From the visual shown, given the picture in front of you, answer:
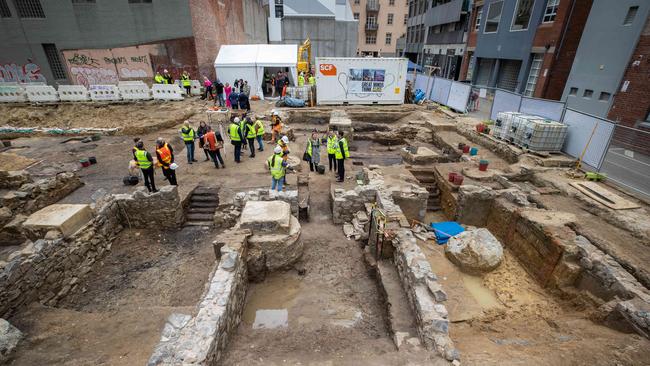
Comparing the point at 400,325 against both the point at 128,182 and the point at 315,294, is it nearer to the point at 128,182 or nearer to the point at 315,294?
the point at 315,294

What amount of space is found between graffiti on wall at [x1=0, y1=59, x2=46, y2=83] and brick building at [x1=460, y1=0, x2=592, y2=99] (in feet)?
106

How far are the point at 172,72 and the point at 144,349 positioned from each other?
69.1 feet

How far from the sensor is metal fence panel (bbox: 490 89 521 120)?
13962 mm

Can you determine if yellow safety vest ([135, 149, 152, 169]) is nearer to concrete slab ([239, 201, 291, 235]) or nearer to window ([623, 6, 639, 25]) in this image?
concrete slab ([239, 201, 291, 235])

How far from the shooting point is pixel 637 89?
1247 cm

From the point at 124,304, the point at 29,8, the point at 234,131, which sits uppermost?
the point at 29,8

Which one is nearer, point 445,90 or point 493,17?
point 445,90

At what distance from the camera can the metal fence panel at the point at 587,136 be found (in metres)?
9.88

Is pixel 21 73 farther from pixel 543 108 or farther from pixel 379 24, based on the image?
pixel 379 24

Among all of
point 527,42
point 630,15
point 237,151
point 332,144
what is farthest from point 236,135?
point 527,42

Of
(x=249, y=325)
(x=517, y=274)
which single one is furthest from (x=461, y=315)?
(x=249, y=325)

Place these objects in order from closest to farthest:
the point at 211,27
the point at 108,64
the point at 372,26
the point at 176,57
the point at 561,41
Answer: the point at 561,41 < the point at 108,64 < the point at 176,57 < the point at 211,27 < the point at 372,26

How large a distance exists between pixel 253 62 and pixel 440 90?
12.7 m

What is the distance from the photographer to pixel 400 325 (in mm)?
5438
